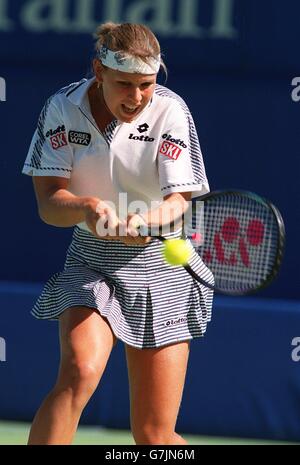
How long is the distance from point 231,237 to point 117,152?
1.46 feet

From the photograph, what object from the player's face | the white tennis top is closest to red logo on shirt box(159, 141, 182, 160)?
the white tennis top

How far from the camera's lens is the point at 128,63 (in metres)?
3.42

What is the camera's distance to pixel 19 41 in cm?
502

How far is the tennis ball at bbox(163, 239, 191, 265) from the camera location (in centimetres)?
350

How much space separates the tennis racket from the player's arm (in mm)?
253

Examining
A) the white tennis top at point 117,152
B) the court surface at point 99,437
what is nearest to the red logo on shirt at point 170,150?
the white tennis top at point 117,152

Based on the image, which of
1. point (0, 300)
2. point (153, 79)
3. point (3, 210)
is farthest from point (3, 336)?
point (153, 79)

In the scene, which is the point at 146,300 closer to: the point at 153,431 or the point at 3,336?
the point at 153,431

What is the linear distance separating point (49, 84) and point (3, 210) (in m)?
0.59

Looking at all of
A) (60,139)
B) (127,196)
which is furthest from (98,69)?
(127,196)

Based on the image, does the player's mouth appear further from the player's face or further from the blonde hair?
the blonde hair

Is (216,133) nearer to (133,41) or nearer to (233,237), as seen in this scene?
(233,237)

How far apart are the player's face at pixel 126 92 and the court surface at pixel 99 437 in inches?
73.6

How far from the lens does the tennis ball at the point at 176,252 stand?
3504mm
